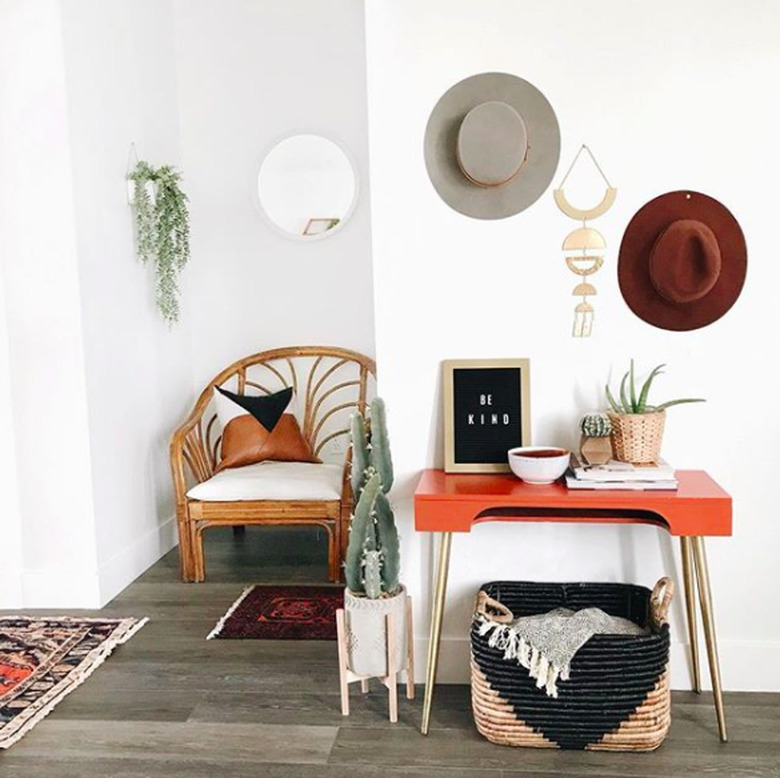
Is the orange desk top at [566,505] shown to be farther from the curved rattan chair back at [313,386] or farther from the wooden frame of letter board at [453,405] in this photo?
the curved rattan chair back at [313,386]

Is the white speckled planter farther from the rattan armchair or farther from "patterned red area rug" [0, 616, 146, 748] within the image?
the rattan armchair

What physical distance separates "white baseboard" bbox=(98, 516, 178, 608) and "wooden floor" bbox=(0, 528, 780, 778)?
1.73 ft

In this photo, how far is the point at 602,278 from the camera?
9.32 ft

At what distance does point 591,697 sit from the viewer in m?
2.50

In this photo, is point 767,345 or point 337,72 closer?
point 767,345

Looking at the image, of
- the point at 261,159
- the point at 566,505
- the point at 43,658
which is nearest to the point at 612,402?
the point at 566,505

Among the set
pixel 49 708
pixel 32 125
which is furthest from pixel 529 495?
pixel 32 125

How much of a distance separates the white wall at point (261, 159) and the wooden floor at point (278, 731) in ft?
6.59

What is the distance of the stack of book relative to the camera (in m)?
2.55

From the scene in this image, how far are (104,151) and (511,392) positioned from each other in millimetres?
2110

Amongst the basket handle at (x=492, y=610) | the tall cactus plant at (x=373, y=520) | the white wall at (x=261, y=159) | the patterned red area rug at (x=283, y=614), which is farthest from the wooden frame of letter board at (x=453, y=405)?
the white wall at (x=261, y=159)

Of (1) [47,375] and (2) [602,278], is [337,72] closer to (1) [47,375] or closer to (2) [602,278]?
(1) [47,375]

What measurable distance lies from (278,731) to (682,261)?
1734 mm

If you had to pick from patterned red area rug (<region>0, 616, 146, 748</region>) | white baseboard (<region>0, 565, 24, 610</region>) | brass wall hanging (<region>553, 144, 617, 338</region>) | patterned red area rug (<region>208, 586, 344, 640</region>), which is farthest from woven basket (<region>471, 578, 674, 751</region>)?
white baseboard (<region>0, 565, 24, 610</region>)
